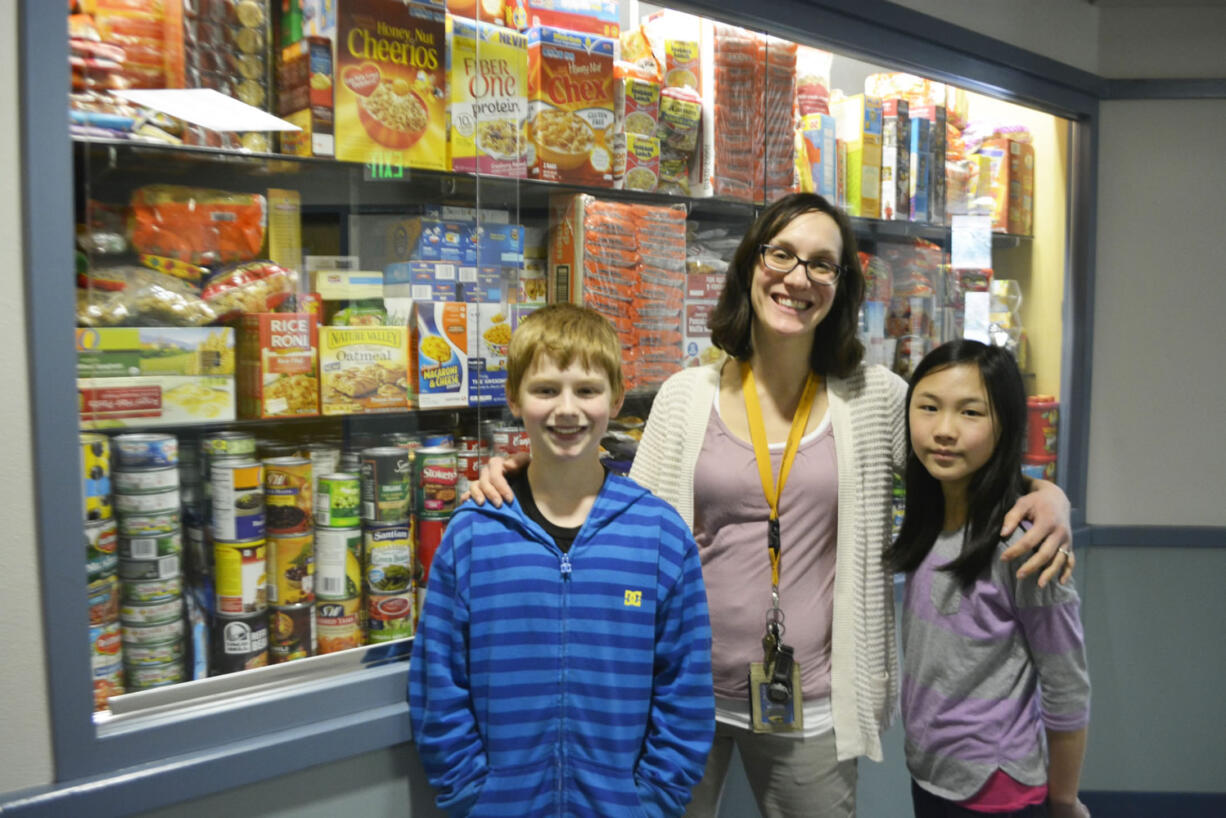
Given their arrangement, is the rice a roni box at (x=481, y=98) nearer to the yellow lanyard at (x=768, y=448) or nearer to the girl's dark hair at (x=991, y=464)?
the yellow lanyard at (x=768, y=448)

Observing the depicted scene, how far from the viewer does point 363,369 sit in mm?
2074

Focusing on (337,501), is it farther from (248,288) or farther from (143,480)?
(248,288)

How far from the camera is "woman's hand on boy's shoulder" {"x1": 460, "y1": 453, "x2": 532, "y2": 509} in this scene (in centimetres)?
171

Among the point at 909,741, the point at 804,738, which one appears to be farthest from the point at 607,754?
the point at 909,741

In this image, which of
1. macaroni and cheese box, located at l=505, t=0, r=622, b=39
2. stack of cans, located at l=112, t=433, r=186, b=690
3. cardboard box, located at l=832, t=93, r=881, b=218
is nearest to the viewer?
stack of cans, located at l=112, t=433, r=186, b=690

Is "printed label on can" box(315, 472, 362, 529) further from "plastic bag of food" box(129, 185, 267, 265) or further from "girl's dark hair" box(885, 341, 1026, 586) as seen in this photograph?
"girl's dark hair" box(885, 341, 1026, 586)

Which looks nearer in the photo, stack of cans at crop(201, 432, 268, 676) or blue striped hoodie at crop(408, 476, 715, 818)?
blue striped hoodie at crop(408, 476, 715, 818)

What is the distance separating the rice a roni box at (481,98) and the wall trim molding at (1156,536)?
115 inches

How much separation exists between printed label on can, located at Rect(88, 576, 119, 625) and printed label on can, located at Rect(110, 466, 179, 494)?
17 cm

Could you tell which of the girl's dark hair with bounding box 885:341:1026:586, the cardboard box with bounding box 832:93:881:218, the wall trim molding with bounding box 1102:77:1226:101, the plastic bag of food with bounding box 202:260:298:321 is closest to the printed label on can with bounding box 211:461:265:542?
the plastic bag of food with bounding box 202:260:298:321

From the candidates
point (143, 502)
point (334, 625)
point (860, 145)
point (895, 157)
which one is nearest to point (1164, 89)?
point (895, 157)

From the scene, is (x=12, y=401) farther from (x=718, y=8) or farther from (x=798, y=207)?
(x=718, y=8)

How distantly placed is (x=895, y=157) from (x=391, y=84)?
1883mm

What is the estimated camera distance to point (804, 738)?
185 centimetres
